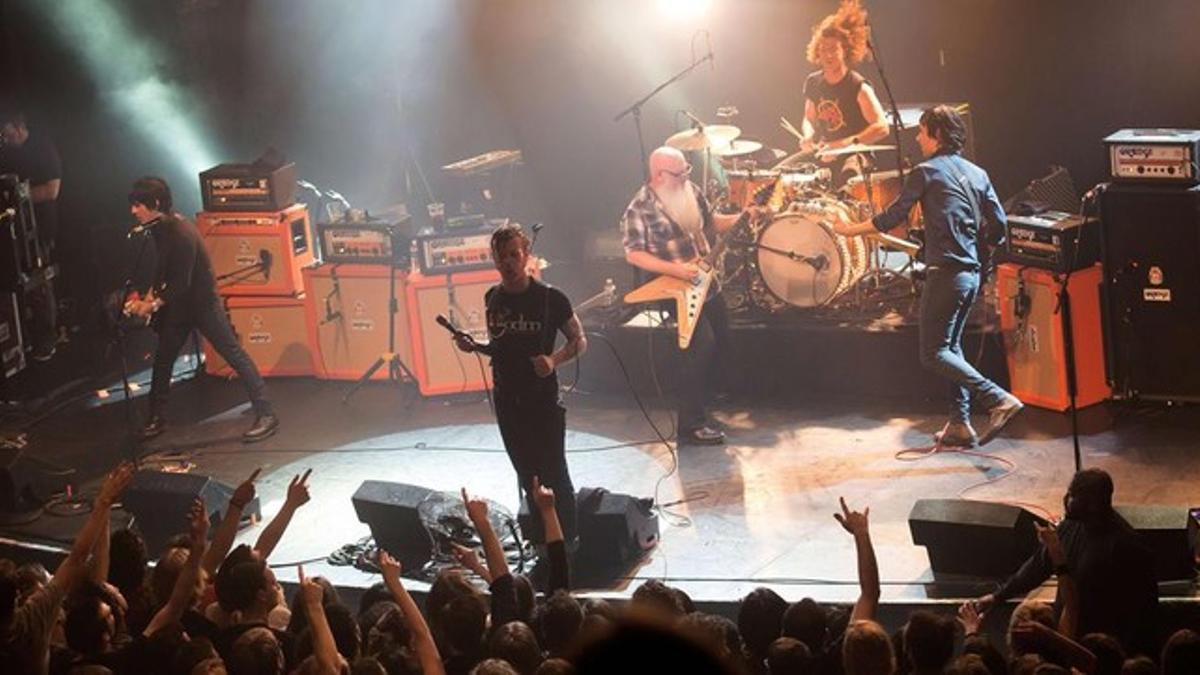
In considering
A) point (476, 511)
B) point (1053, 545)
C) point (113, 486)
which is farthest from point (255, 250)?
point (1053, 545)

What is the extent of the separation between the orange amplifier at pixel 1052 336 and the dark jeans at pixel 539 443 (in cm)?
338

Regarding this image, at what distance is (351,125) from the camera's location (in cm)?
1706

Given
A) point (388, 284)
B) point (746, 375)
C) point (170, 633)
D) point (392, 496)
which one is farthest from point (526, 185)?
point (170, 633)

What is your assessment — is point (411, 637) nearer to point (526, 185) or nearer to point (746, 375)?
point (746, 375)

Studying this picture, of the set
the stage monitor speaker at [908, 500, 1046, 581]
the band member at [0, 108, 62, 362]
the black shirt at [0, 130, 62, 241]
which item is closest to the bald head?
the stage monitor speaker at [908, 500, 1046, 581]

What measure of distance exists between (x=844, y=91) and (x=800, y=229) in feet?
5.02

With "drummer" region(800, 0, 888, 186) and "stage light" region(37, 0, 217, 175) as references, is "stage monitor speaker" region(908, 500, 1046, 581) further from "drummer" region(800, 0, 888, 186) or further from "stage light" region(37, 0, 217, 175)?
"stage light" region(37, 0, 217, 175)

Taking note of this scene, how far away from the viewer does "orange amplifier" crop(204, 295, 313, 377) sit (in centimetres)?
1416

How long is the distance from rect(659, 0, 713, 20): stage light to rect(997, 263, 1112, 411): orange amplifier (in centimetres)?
434

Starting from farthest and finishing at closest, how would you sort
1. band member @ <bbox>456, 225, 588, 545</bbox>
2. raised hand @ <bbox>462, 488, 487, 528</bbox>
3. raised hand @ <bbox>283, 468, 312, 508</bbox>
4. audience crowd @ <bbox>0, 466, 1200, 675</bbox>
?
1. band member @ <bbox>456, 225, 588, 545</bbox>
2. raised hand @ <bbox>283, 468, 312, 508</bbox>
3. raised hand @ <bbox>462, 488, 487, 528</bbox>
4. audience crowd @ <bbox>0, 466, 1200, 675</bbox>

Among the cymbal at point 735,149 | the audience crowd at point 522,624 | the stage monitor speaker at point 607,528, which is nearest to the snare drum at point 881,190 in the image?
the cymbal at point 735,149

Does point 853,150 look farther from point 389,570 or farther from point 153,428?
point 389,570

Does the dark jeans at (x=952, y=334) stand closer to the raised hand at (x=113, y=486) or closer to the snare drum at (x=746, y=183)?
the snare drum at (x=746, y=183)

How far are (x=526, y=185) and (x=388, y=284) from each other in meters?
2.93
